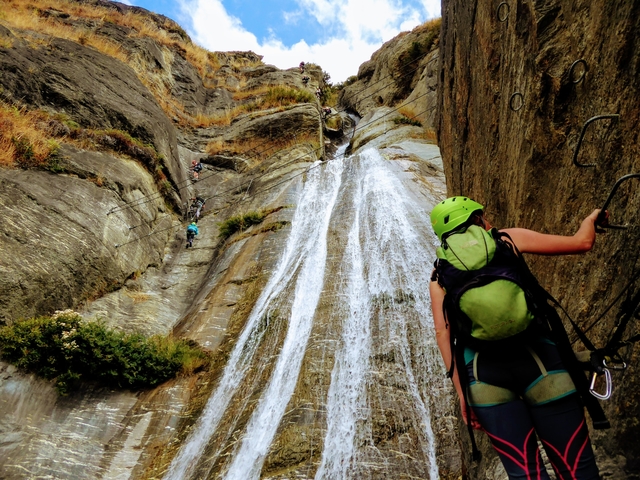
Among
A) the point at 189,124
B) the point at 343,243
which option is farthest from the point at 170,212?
the point at 189,124

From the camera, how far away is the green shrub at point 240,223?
14.1 metres

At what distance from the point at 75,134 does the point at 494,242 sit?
14.7 m

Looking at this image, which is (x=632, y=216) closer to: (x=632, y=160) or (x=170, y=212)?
(x=632, y=160)

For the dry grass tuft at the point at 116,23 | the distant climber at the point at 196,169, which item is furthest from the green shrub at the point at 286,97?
the distant climber at the point at 196,169

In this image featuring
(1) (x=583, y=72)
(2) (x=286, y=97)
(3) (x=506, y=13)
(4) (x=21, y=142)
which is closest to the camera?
(1) (x=583, y=72)

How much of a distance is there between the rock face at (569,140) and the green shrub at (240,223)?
9325mm

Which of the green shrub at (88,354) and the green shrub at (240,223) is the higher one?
the green shrub at (240,223)

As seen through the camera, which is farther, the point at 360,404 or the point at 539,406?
the point at 360,404

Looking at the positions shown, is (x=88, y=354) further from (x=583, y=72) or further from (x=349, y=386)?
(x=583, y=72)

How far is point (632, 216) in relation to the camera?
8.60ft

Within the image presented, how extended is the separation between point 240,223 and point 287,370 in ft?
25.8

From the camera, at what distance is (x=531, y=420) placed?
212 cm

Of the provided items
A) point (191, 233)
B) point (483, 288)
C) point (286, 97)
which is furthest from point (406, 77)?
point (483, 288)

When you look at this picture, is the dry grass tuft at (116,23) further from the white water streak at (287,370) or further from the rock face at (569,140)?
the rock face at (569,140)
